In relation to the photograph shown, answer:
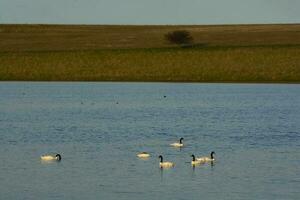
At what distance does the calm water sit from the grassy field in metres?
10.8

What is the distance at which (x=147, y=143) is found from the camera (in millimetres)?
38719

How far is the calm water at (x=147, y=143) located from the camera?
90.8 ft

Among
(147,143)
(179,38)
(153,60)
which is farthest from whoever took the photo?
(179,38)

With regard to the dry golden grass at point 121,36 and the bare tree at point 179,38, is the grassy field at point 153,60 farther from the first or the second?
the bare tree at point 179,38

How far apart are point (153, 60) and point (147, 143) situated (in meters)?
45.8

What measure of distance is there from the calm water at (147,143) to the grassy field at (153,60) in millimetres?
10820

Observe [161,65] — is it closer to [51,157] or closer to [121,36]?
[121,36]

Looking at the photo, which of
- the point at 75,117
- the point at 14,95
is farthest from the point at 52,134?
the point at 14,95

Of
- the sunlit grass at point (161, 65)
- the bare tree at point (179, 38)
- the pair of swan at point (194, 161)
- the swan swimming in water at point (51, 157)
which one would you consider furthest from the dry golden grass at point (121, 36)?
the pair of swan at point (194, 161)

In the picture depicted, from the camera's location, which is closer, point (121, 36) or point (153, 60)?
point (153, 60)

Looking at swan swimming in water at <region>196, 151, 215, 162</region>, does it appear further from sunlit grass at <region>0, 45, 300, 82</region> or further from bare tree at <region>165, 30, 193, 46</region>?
bare tree at <region>165, 30, 193, 46</region>

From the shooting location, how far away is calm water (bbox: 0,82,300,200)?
27688 mm

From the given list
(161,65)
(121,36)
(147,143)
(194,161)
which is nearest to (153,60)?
(161,65)

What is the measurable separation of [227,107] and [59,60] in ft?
98.1
